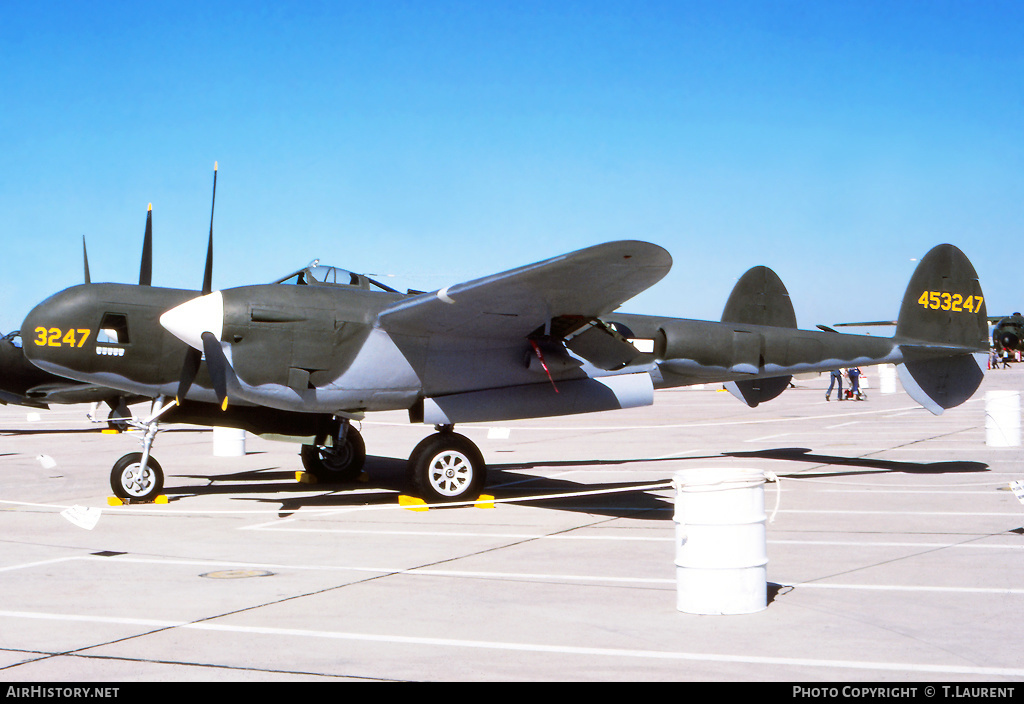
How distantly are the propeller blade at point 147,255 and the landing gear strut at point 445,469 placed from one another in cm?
464

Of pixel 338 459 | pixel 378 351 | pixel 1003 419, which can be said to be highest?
pixel 378 351

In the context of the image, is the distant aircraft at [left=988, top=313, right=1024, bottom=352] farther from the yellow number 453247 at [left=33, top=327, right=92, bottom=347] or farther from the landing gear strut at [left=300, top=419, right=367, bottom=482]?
the yellow number 453247 at [left=33, top=327, right=92, bottom=347]

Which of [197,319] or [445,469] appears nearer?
[197,319]

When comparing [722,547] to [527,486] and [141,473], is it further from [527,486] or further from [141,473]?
[141,473]

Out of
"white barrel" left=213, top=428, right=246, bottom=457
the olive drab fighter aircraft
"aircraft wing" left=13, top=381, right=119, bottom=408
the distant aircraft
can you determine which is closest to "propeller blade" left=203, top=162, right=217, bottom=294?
the olive drab fighter aircraft

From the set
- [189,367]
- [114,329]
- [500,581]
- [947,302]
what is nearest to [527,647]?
[500,581]

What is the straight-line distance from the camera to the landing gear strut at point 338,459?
14031 millimetres

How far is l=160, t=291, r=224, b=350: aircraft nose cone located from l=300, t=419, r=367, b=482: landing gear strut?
3.69 meters

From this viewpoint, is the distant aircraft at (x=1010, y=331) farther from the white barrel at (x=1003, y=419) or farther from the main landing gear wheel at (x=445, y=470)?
the main landing gear wheel at (x=445, y=470)

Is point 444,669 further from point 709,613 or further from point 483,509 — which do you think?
point 483,509

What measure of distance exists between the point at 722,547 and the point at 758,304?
10.2 meters

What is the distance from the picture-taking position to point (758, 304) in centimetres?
1545

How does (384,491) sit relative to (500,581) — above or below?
above

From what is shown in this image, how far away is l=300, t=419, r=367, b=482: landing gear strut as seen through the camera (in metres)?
14.0
